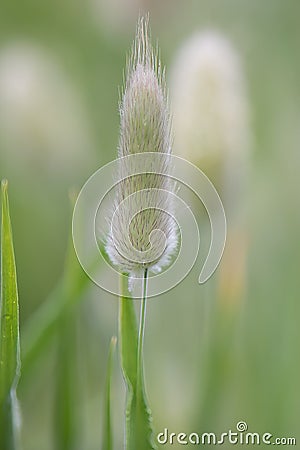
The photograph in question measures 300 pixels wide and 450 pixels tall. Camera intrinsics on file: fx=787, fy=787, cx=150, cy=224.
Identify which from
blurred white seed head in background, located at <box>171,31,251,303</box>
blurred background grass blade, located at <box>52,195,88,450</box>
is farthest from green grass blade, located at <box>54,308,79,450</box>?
blurred white seed head in background, located at <box>171,31,251,303</box>

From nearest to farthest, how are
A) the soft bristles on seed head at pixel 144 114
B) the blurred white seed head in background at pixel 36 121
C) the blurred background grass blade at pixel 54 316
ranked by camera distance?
the soft bristles on seed head at pixel 144 114, the blurred background grass blade at pixel 54 316, the blurred white seed head in background at pixel 36 121

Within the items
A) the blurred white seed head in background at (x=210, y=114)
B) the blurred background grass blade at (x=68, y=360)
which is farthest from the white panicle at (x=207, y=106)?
the blurred background grass blade at (x=68, y=360)

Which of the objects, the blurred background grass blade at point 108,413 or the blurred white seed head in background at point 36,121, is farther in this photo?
the blurred white seed head in background at point 36,121

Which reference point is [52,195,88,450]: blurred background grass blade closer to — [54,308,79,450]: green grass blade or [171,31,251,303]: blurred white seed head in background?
[54,308,79,450]: green grass blade

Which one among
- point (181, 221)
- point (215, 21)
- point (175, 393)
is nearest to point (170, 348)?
point (175, 393)

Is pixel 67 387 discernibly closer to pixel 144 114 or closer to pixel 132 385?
pixel 132 385

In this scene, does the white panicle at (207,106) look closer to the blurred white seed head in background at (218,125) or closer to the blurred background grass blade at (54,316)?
the blurred white seed head in background at (218,125)

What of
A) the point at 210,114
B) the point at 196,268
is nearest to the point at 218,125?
the point at 210,114
